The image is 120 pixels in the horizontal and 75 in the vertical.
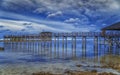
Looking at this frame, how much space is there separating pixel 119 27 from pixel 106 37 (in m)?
5.99

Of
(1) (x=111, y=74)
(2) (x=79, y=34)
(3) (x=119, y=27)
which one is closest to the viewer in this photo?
(1) (x=111, y=74)

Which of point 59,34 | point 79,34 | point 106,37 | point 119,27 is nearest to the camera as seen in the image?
point 119,27

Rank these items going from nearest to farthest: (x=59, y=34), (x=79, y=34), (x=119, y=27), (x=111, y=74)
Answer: (x=111, y=74)
(x=119, y=27)
(x=79, y=34)
(x=59, y=34)

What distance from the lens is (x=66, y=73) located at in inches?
909

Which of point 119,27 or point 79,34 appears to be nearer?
point 119,27

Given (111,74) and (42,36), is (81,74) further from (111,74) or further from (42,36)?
(42,36)

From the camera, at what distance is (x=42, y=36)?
61000mm

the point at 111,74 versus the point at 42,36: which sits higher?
the point at 42,36

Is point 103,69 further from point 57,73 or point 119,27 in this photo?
point 119,27

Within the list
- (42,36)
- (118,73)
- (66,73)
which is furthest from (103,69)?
(42,36)

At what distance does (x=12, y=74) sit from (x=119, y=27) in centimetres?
2413

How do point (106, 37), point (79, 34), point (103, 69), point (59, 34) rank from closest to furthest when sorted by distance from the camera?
point (103, 69) → point (106, 37) → point (79, 34) → point (59, 34)

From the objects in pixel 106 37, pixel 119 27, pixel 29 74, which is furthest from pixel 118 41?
pixel 29 74

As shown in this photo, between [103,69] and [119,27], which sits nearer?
[103,69]
